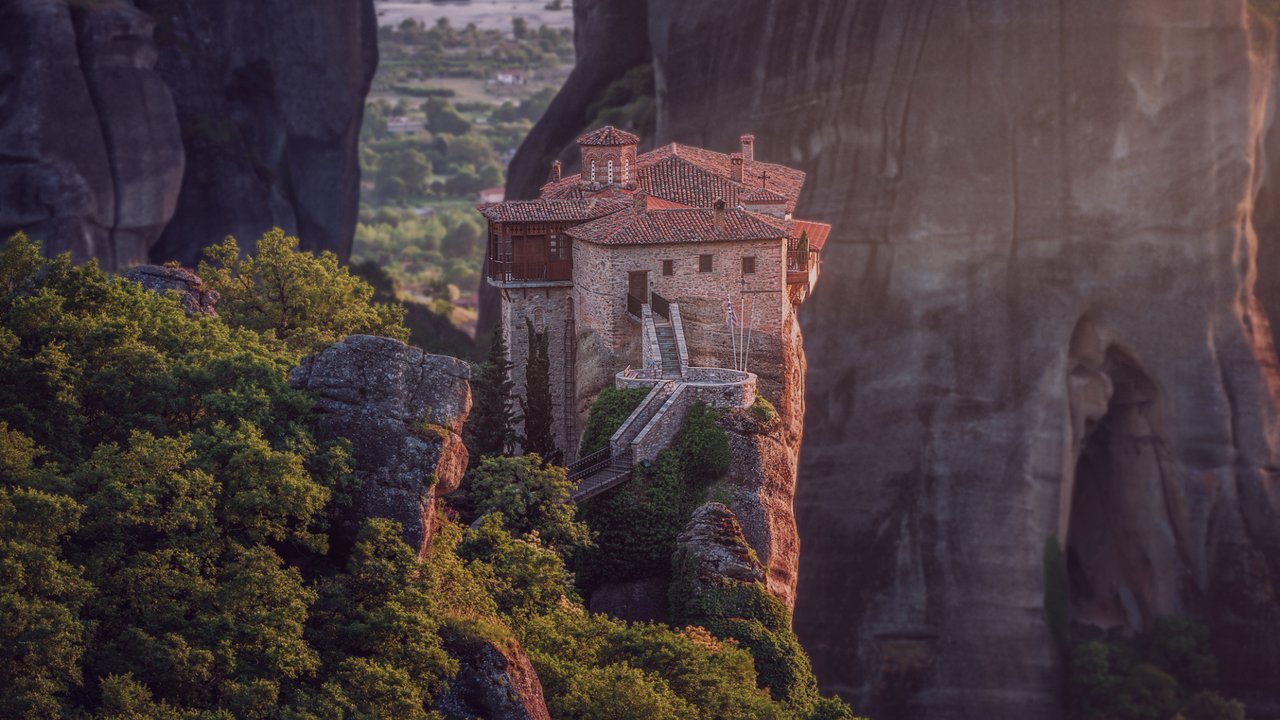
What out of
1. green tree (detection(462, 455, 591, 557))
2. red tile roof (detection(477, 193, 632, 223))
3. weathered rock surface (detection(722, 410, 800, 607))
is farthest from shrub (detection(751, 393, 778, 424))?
red tile roof (detection(477, 193, 632, 223))

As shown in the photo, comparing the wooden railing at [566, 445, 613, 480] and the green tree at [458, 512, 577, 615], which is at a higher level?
the wooden railing at [566, 445, 613, 480]

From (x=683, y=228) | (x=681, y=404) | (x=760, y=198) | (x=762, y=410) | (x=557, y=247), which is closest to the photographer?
(x=681, y=404)

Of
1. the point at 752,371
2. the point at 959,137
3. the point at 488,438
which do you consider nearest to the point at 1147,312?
the point at 959,137

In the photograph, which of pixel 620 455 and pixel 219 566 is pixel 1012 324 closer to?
pixel 620 455

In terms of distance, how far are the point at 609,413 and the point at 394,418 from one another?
40.4 feet

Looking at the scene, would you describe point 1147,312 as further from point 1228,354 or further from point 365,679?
point 365,679

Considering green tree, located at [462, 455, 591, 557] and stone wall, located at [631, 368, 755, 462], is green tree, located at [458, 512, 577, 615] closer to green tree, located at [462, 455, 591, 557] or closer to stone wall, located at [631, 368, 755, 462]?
green tree, located at [462, 455, 591, 557]

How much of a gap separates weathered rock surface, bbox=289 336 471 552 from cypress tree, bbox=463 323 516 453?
11138 mm

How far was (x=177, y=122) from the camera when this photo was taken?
350ft

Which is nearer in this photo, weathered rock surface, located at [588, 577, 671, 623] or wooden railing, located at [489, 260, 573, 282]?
weathered rock surface, located at [588, 577, 671, 623]

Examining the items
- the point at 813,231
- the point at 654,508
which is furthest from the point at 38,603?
the point at 813,231

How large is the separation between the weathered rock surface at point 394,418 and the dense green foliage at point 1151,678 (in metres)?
44.6

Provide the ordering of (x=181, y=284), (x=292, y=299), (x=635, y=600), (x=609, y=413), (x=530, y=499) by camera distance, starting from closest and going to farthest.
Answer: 1. (x=530, y=499)
2. (x=635, y=600)
3. (x=609, y=413)
4. (x=181, y=284)
5. (x=292, y=299)

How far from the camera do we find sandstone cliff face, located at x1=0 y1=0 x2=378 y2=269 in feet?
319
